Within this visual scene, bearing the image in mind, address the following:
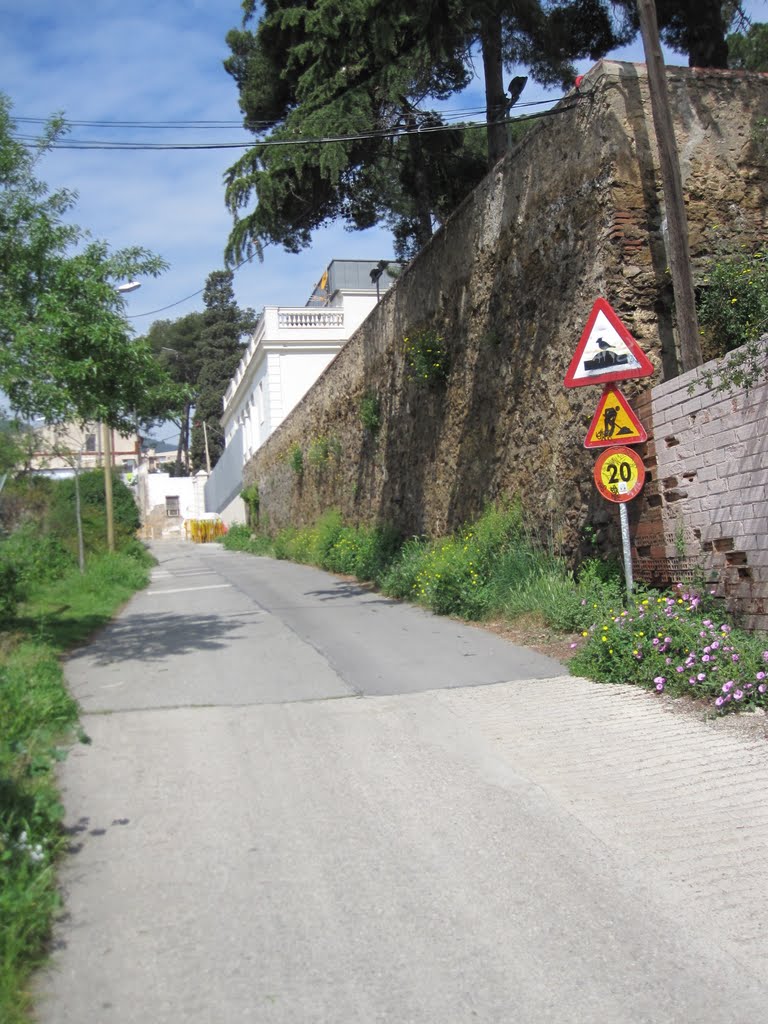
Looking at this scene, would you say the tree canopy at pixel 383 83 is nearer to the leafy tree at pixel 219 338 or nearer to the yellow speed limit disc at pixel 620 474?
the yellow speed limit disc at pixel 620 474

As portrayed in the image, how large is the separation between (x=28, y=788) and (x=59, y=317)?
4785 mm

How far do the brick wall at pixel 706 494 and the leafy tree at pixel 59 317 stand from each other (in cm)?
477

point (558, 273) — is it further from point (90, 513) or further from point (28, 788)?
point (90, 513)

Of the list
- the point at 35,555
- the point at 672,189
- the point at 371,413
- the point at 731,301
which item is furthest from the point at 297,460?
the point at 672,189

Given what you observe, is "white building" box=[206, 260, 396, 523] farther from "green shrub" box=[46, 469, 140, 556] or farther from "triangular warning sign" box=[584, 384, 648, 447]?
"triangular warning sign" box=[584, 384, 648, 447]

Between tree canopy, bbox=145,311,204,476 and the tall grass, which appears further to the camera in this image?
tree canopy, bbox=145,311,204,476

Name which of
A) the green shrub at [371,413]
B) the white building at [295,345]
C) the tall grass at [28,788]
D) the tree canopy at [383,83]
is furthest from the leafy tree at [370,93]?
the white building at [295,345]

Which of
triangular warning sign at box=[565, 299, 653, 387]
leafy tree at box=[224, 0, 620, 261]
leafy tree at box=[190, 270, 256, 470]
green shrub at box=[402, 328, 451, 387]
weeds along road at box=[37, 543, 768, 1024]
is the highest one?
leafy tree at box=[190, 270, 256, 470]

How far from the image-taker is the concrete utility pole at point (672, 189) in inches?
Result: 328

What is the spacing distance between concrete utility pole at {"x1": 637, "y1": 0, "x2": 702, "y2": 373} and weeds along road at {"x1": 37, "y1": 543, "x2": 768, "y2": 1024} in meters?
3.44

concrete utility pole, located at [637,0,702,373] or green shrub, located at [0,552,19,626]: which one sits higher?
concrete utility pole, located at [637,0,702,373]

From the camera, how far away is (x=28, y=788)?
181 inches

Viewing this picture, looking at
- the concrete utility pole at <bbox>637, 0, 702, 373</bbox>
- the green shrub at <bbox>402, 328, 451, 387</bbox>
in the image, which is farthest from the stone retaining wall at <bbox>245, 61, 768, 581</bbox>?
the concrete utility pole at <bbox>637, 0, 702, 373</bbox>

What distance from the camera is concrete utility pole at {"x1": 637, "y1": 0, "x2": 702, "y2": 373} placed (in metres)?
8.34
